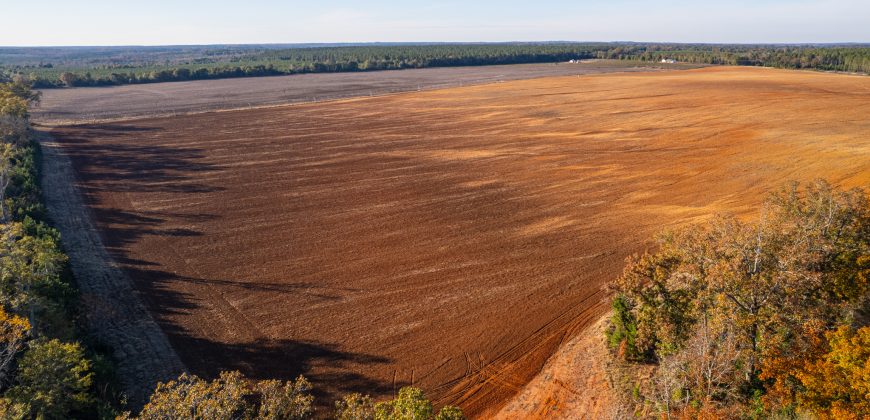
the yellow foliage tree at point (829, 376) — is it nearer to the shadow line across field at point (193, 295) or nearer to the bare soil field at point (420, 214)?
the bare soil field at point (420, 214)

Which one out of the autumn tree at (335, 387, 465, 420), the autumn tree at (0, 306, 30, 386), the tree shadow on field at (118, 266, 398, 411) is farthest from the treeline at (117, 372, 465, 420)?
the tree shadow on field at (118, 266, 398, 411)

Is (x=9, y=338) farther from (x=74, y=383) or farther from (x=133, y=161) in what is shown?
(x=133, y=161)

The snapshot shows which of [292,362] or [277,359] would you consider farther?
[277,359]

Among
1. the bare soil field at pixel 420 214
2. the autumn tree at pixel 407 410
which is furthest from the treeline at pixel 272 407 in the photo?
the bare soil field at pixel 420 214

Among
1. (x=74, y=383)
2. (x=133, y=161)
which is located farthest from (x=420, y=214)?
(x=133, y=161)

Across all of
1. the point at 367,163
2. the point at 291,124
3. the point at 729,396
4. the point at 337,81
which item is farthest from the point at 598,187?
the point at 337,81

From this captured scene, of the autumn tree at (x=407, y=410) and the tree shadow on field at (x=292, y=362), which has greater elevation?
the autumn tree at (x=407, y=410)
